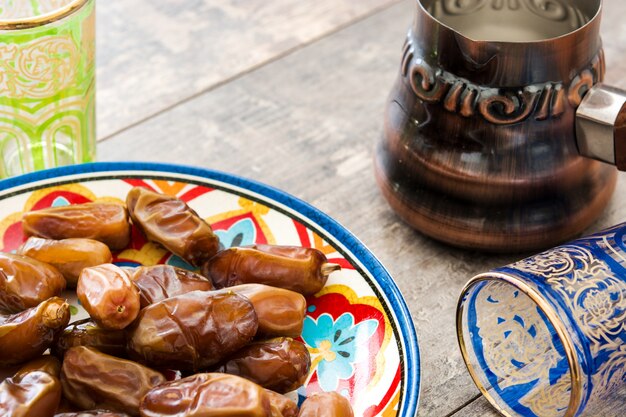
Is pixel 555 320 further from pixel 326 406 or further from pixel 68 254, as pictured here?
pixel 68 254

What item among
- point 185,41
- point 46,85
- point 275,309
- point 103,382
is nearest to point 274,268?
point 275,309

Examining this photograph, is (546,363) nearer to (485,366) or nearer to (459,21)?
(485,366)

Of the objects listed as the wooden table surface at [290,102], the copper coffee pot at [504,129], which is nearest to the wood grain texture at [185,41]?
the wooden table surface at [290,102]

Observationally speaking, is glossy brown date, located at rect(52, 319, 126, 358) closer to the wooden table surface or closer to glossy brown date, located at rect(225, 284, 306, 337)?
glossy brown date, located at rect(225, 284, 306, 337)

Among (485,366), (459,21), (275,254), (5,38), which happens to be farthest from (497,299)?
(5,38)

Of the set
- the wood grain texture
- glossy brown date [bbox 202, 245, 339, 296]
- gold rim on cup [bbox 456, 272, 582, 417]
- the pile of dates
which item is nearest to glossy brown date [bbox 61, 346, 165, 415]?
the pile of dates

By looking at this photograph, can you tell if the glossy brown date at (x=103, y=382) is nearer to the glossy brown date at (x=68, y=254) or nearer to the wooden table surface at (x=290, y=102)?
the glossy brown date at (x=68, y=254)

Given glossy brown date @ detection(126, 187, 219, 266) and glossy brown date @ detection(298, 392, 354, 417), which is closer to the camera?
glossy brown date @ detection(298, 392, 354, 417)
